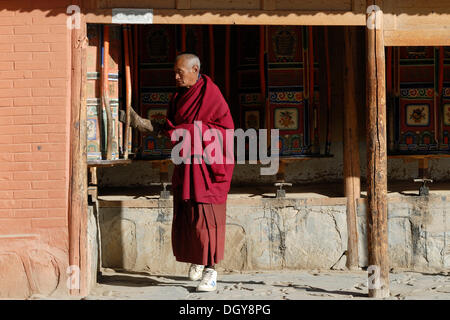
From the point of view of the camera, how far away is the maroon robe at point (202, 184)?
254 inches

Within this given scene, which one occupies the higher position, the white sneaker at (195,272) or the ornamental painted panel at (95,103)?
the ornamental painted panel at (95,103)

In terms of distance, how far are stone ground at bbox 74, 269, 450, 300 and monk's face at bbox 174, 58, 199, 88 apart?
5.73 ft

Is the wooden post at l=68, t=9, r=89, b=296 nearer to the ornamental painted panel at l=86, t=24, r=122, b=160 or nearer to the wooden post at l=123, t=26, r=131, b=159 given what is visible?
the ornamental painted panel at l=86, t=24, r=122, b=160

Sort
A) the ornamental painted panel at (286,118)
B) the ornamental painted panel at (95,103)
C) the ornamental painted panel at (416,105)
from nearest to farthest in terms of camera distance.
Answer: the ornamental painted panel at (95,103) → the ornamental painted panel at (286,118) → the ornamental painted panel at (416,105)

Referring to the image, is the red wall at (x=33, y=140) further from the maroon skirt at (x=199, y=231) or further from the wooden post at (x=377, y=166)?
the wooden post at (x=377, y=166)

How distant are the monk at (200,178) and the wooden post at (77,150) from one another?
74 centimetres

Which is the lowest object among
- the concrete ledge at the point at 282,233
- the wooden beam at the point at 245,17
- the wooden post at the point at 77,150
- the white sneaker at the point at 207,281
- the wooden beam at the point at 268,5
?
the white sneaker at the point at 207,281

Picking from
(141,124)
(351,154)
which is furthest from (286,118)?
(141,124)

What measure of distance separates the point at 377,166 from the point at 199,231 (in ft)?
5.08

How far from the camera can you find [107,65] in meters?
6.71

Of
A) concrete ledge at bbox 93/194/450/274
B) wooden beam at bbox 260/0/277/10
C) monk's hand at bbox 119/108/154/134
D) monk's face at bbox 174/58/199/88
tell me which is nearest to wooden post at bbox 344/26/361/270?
concrete ledge at bbox 93/194/450/274

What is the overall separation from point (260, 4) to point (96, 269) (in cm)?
271

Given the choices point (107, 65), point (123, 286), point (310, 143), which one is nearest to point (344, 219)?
point (310, 143)

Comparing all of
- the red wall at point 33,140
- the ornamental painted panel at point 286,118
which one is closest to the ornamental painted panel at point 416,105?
the ornamental painted panel at point 286,118
